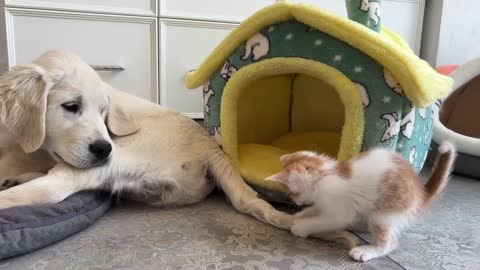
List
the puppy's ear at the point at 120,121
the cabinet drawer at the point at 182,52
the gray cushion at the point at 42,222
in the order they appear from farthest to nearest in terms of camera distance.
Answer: the cabinet drawer at the point at 182,52
the puppy's ear at the point at 120,121
the gray cushion at the point at 42,222

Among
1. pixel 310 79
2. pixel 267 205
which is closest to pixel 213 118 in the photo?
Result: pixel 267 205

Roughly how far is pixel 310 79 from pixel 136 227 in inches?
33.5

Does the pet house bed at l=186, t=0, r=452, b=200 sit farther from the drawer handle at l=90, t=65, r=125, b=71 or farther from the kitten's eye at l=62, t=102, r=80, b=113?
the drawer handle at l=90, t=65, r=125, b=71

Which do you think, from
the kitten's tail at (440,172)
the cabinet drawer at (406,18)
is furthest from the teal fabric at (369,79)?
the cabinet drawer at (406,18)

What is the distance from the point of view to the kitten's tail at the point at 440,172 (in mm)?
949

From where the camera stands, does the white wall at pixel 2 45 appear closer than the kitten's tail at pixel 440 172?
No

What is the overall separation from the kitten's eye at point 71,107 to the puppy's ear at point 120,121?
12cm

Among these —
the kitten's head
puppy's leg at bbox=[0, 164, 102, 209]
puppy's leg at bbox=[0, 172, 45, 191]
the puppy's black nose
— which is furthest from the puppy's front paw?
the kitten's head

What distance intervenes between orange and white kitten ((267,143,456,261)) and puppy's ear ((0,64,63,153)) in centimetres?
57

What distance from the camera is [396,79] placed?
98cm

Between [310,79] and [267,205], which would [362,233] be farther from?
[310,79]

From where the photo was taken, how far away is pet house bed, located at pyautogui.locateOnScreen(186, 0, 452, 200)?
0.99m

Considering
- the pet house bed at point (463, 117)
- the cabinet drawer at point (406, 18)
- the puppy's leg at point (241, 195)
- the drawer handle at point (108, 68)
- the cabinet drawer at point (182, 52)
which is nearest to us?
the puppy's leg at point (241, 195)

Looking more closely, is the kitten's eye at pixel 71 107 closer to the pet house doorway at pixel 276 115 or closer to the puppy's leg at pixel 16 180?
the puppy's leg at pixel 16 180
